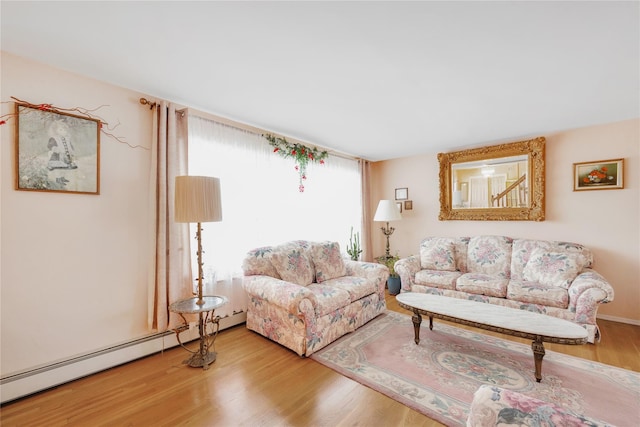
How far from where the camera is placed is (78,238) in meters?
2.07

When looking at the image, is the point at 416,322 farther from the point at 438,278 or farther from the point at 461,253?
the point at 461,253

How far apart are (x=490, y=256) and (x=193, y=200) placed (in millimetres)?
3788

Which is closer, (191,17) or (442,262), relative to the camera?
(191,17)

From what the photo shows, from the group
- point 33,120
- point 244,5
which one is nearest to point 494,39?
point 244,5

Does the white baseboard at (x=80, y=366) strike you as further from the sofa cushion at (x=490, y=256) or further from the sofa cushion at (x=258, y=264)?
the sofa cushion at (x=490, y=256)

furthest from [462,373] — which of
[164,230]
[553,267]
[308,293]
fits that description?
[164,230]

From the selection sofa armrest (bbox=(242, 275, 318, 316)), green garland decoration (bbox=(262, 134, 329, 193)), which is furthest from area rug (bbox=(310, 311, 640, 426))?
green garland decoration (bbox=(262, 134, 329, 193))

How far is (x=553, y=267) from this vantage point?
10.0 ft

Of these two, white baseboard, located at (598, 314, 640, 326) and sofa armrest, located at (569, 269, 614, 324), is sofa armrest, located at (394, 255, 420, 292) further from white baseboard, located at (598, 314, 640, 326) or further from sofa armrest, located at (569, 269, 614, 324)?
white baseboard, located at (598, 314, 640, 326)

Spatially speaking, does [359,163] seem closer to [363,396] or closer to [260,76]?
[260,76]

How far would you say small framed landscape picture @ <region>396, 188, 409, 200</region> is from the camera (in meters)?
4.84

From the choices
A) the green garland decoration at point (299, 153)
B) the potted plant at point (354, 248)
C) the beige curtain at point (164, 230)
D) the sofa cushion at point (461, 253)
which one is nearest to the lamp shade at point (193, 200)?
the beige curtain at point (164, 230)

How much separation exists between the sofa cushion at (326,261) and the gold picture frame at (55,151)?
7.41 feet

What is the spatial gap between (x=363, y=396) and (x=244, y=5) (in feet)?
8.30
